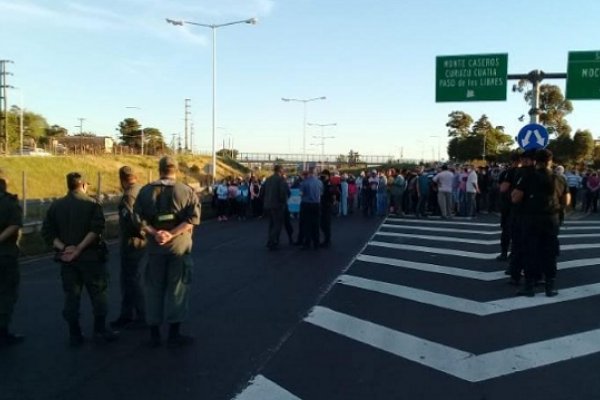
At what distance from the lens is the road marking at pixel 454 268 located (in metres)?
10.1

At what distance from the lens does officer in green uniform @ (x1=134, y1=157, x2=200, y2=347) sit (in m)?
6.24

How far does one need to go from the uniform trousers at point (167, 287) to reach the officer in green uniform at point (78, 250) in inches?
23.3

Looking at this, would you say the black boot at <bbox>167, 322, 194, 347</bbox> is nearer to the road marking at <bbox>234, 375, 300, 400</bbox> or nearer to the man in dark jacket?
the road marking at <bbox>234, 375, 300, 400</bbox>

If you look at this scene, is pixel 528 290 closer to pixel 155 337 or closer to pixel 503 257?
pixel 503 257

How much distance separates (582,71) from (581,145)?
44.0 m

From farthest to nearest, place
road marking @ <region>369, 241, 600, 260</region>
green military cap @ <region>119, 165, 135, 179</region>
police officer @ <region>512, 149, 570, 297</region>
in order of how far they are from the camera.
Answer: road marking @ <region>369, 241, 600, 260</region>, police officer @ <region>512, 149, 570, 297</region>, green military cap @ <region>119, 165, 135, 179</region>

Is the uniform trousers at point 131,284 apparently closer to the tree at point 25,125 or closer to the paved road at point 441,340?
the paved road at point 441,340

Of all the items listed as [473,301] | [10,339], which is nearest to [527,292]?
[473,301]

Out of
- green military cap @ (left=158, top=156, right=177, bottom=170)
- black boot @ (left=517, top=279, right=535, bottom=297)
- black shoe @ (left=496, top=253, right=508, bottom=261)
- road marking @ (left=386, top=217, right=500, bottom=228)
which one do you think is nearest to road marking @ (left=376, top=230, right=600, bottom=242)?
black shoe @ (left=496, top=253, right=508, bottom=261)

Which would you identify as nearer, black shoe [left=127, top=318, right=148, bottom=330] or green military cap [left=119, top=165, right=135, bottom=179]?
black shoe [left=127, top=318, right=148, bottom=330]

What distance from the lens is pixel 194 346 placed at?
630 centimetres

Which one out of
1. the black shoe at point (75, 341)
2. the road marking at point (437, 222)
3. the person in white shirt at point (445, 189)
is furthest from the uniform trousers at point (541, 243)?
the person in white shirt at point (445, 189)

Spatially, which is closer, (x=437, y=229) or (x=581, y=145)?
(x=437, y=229)

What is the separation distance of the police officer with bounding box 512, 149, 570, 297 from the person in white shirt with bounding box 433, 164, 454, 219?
12.3m
